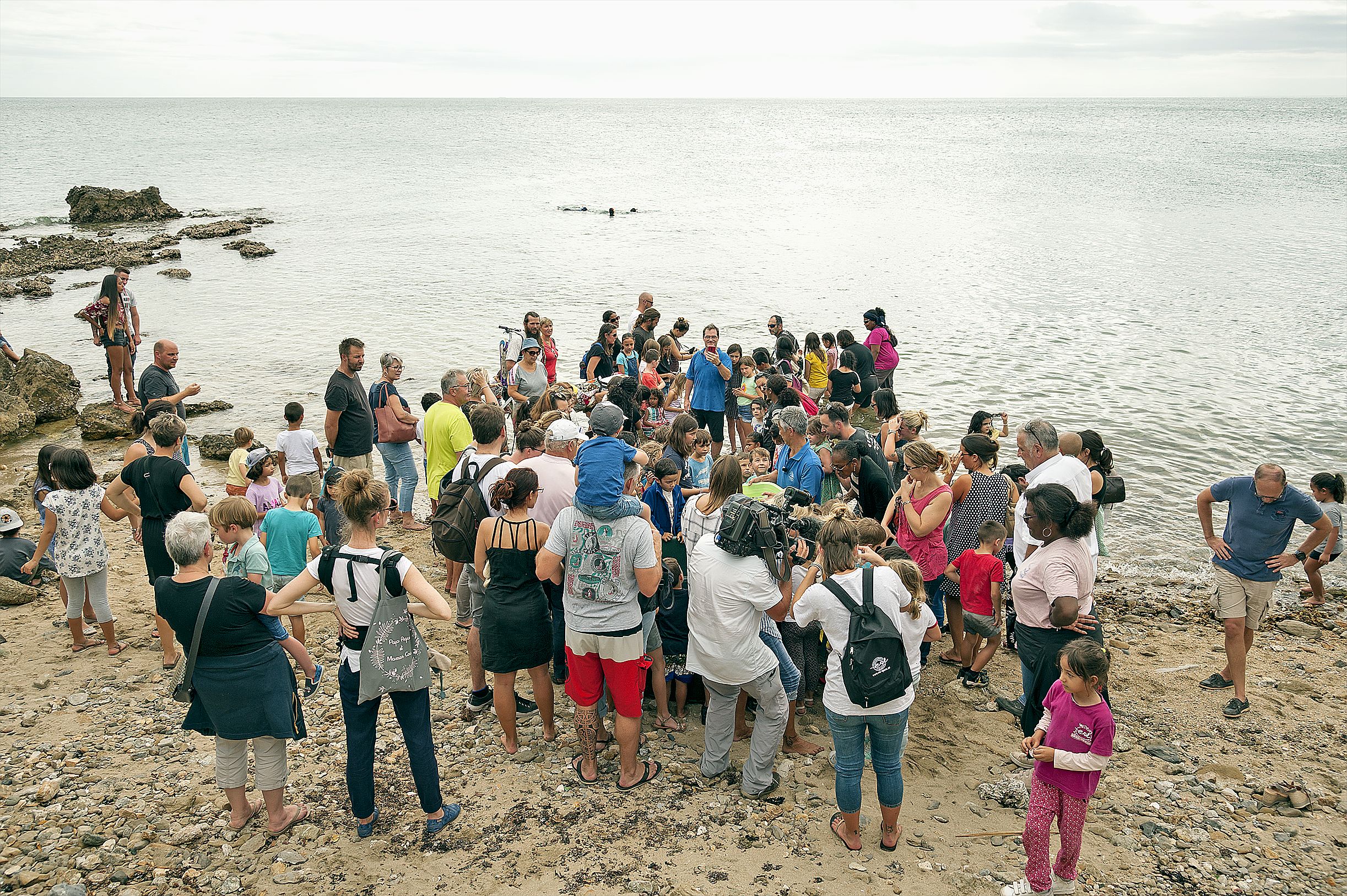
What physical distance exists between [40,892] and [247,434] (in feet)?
14.7

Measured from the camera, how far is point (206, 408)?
49.0 ft

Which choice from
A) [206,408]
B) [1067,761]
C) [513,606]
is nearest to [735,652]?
[513,606]

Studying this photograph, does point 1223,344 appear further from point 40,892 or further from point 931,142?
point 931,142

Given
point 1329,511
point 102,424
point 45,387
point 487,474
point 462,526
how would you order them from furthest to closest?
point 45,387
point 102,424
point 1329,511
point 487,474
point 462,526

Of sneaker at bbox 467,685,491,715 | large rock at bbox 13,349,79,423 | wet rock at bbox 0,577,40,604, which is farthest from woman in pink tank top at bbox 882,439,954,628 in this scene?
large rock at bbox 13,349,79,423

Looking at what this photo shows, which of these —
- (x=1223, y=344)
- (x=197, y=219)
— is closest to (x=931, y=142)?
(x=197, y=219)

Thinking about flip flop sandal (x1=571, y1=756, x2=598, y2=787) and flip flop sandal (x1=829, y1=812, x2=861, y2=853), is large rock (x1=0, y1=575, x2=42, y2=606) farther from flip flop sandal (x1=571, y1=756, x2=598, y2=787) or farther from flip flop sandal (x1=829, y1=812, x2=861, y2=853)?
flip flop sandal (x1=829, y1=812, x2=861, y2=853)

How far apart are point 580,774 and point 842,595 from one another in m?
2.12

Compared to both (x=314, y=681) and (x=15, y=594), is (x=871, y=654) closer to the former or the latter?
(x=314, y=681)

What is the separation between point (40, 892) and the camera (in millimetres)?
4238

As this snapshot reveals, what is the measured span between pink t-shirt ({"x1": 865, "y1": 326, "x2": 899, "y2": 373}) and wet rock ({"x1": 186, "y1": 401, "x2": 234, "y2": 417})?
11.4m

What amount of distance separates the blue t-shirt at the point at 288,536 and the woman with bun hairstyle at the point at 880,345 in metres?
8.32

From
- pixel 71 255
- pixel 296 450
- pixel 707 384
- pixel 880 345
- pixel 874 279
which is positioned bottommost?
pixel 296 450

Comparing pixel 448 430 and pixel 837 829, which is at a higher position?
pixel 448 430
